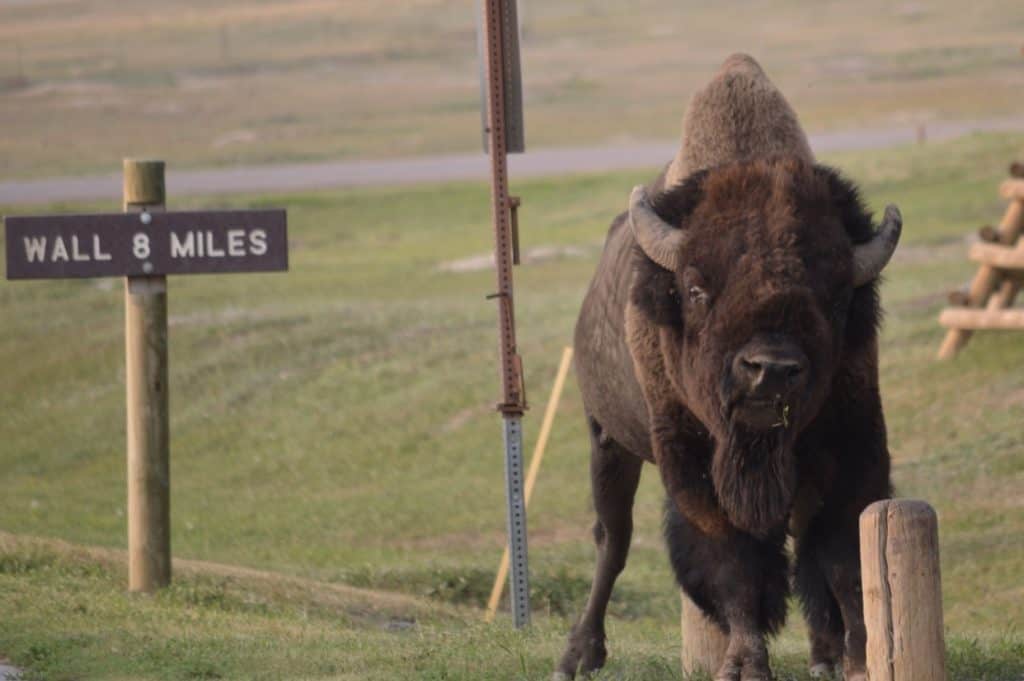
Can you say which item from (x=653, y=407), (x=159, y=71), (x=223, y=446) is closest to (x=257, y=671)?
(x=653, y=407)

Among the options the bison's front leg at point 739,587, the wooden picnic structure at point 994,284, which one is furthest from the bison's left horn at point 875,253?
the wooden picnic structure at point 994,284

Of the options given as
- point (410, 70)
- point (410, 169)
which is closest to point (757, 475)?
point (410, 169)

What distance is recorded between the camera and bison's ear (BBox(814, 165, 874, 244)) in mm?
7738

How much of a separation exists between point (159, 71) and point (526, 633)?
56.9 m

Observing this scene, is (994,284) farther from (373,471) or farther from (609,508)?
(609,508)

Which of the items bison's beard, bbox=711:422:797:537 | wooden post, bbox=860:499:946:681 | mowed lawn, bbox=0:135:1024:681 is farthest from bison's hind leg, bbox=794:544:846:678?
wooden post, bbox=860:499:946:681

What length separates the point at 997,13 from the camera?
231 ft

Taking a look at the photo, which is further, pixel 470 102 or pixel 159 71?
pixel 159 71

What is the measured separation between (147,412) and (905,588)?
6151 millimetres

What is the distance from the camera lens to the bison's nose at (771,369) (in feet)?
23.1

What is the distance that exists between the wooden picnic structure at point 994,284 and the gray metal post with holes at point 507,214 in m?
8.19

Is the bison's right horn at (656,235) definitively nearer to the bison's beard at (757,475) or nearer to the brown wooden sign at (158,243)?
the bison's beard at (757,475)

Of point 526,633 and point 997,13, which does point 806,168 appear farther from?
point 997,13

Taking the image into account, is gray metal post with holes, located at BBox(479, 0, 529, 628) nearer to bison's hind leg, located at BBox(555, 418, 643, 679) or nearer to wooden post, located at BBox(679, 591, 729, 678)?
bison's hind leg, located at BBox(555, 418, 643, 679)
